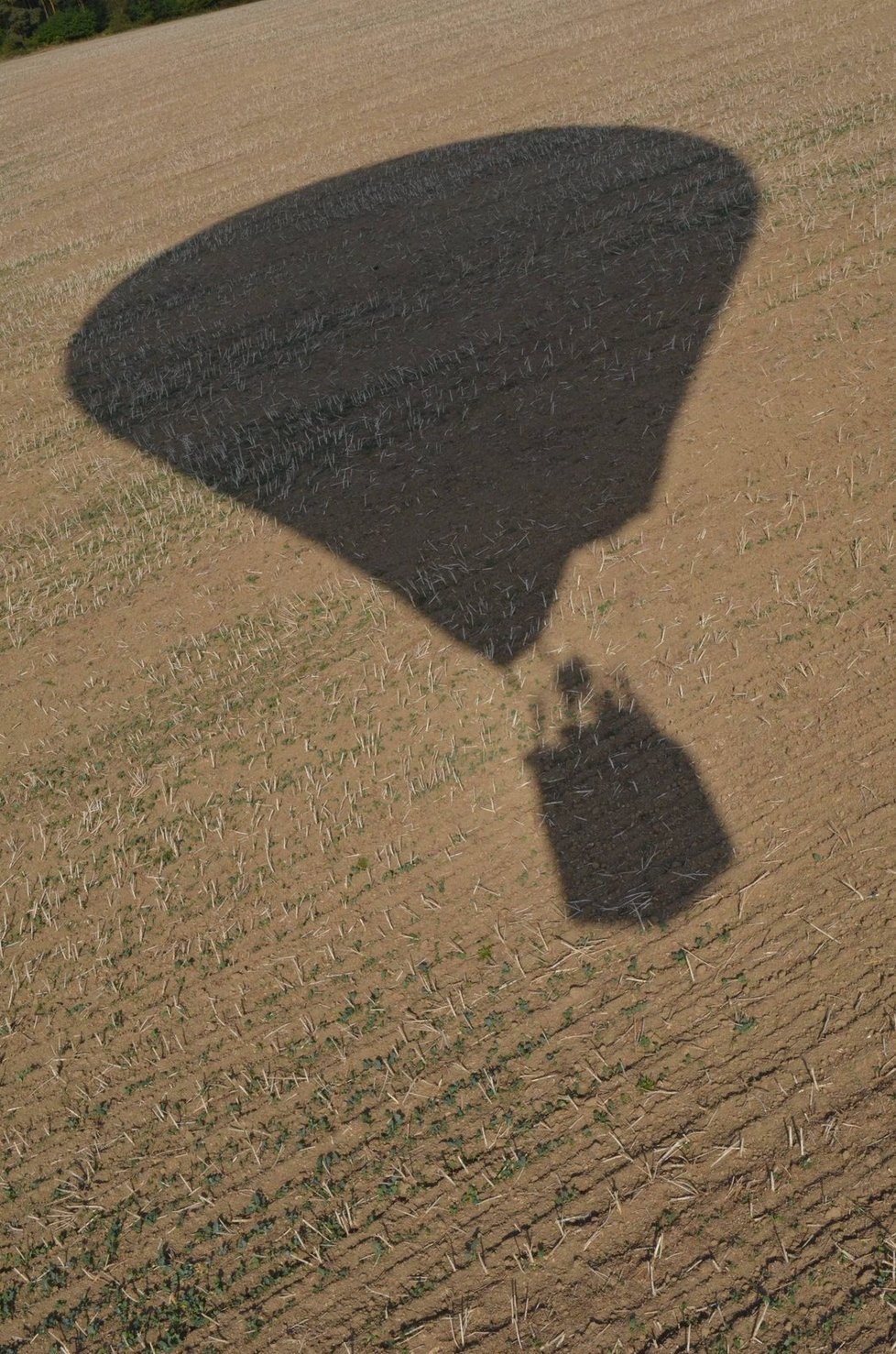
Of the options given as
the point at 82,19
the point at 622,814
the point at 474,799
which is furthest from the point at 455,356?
the point at 82,19

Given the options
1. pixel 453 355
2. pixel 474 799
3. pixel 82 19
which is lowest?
pixel 82 19

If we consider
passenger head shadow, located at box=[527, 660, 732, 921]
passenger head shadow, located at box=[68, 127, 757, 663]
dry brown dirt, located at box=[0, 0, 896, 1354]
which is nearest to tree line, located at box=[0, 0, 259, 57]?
passenger head shadow, located at box=[68, 127, 757, 663]

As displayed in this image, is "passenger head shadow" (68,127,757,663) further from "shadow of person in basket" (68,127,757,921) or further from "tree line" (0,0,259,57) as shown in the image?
"tree line" (0,0,259,57)

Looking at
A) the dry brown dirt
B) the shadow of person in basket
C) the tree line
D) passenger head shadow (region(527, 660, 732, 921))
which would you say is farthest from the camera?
the tree line

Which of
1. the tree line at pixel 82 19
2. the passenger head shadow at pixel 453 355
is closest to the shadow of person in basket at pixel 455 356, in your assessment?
the passenger head shadow at pixel 453 355

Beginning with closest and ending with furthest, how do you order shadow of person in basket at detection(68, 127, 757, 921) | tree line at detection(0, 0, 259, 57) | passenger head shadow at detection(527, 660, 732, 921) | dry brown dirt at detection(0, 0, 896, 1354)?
dry brown dirt at detection(0, 0, 896, 1354)
passenger head shadow at detection(527, 660, 732, 921)
shadow of person in basket at detection(68, 127, 757, 921)
tree line at detection(0, 0, 259, 57)

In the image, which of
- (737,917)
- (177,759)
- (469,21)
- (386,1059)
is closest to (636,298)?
(177,759)

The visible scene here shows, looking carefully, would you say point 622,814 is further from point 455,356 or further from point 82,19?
point 82,19

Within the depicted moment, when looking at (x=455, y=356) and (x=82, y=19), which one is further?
(x=82, y=19)
